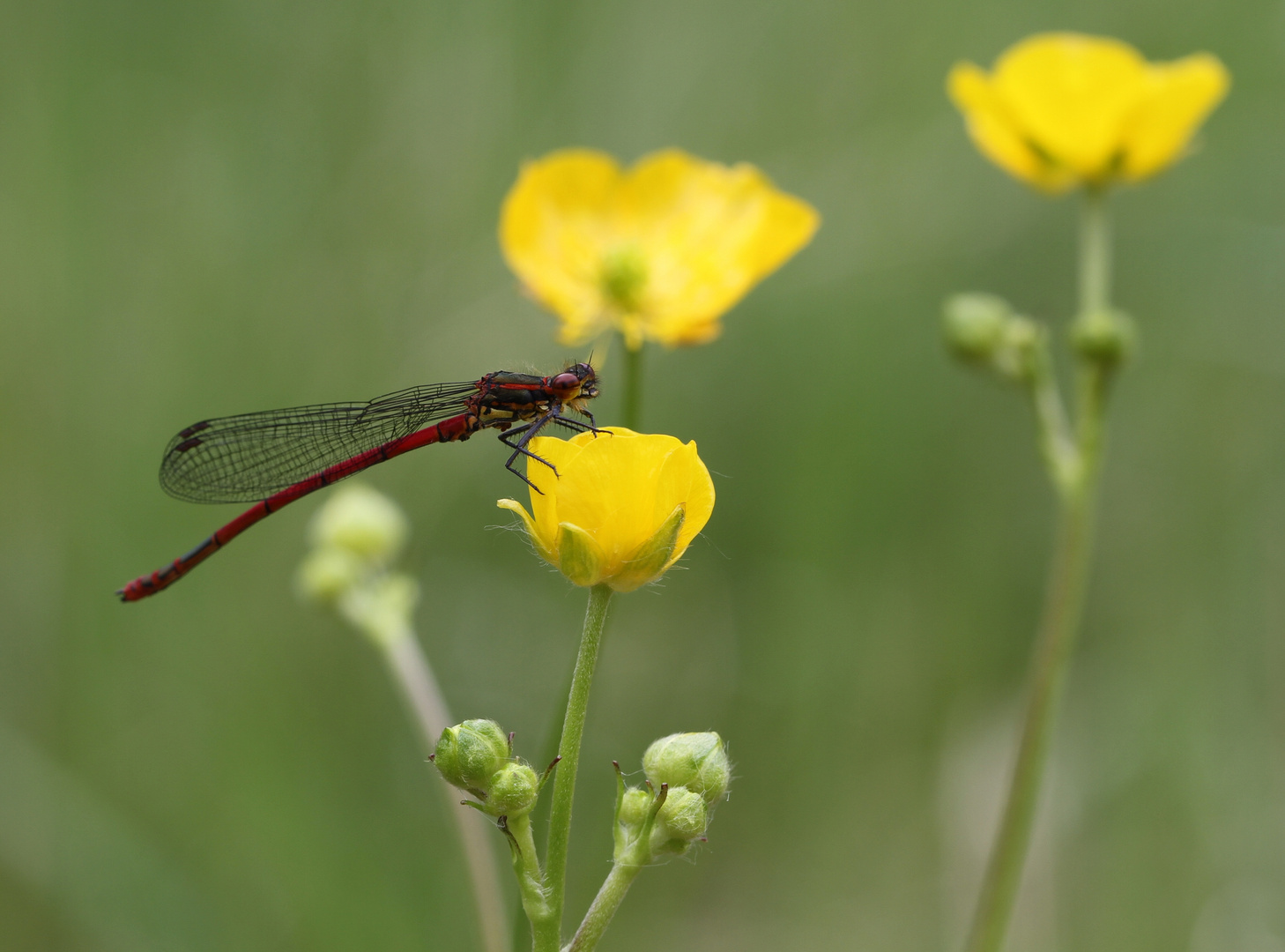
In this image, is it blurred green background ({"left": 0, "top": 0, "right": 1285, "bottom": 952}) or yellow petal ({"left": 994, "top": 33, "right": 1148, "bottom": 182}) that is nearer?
yellow petal ({"left": 994, "top": 33, "right": 1148, "bottom": 182})

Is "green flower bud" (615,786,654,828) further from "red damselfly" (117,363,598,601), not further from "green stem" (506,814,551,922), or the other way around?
"red damselfly" (117,363,598,601)

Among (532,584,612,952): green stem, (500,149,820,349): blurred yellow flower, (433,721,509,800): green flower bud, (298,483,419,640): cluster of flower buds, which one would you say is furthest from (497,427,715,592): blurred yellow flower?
(500,149,820,349): blurred yellow flower

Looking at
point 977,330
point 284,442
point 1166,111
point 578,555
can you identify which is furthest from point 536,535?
point 1166,111

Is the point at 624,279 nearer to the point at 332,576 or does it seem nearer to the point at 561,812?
the point at 332,576

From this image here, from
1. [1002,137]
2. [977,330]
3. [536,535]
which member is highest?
[1002,137]

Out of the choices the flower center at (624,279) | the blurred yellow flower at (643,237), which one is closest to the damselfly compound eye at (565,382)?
the blurred yellow flower at (643,237)

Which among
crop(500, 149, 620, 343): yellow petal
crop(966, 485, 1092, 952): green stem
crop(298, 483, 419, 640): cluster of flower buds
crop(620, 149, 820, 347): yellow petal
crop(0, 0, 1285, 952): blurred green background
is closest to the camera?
crop(966, 485, 1092, 952): green stem

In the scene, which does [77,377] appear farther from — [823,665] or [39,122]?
[823,665]
